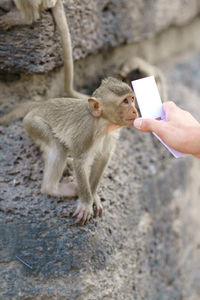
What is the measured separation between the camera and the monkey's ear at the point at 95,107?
7.26 feet

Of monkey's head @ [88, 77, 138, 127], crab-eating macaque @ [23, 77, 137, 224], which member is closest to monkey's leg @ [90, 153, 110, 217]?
crab-eating macaque @ [23, 77, 137, 224]

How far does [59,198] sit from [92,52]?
52.8 inches

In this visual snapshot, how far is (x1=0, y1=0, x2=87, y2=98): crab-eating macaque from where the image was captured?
93.2 inches

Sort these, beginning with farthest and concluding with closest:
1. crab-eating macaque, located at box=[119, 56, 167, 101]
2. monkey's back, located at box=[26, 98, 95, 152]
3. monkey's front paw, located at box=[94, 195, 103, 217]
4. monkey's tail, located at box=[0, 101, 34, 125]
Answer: crab-eating macaque, located at box=[119, 56, 167, 101], monkey's tail, located at box=[0, 101, 34, 125], monkey's front paw, located at box=[94, 195, 103, 217], monkey's back, located at box=[26, 98, 95, 152]

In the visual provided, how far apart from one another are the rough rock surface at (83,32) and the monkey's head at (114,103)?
0.61 meters

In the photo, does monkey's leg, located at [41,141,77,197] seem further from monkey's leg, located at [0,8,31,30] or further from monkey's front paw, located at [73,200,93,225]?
monkey's leg, located at [0,8,31,30]

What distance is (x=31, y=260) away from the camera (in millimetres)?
2211

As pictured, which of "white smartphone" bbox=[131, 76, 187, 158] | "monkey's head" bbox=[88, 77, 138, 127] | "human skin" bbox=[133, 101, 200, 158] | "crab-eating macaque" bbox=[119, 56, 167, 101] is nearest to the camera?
"human skin" bbox=[133, 101, 200, 158]

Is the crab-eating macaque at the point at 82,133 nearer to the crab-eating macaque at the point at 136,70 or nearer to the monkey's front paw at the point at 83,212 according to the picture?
the monkey's front paw at the point at 83,212

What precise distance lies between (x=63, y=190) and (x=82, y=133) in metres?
0.41

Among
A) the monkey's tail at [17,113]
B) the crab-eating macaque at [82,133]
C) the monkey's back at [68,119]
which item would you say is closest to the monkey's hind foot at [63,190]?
the crab-eating macaque at [82,133]

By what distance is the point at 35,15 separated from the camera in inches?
95.6

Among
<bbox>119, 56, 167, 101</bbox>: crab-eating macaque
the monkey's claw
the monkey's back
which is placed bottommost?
the monkey's back

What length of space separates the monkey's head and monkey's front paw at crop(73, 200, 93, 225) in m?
0.57
